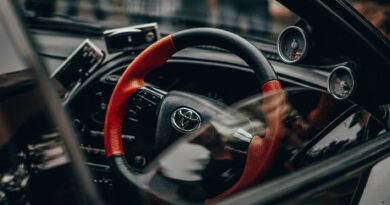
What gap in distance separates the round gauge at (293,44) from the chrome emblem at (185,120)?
12.7 inches

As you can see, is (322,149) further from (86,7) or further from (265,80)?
(86,7)

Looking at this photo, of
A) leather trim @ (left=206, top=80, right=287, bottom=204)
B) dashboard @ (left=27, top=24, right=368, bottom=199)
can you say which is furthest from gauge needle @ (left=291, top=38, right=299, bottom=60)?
dashboard @ (left=27, top=24, right=368, bottom=199)

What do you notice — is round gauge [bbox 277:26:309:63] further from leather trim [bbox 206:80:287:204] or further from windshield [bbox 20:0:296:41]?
windshield [bbox 20:0:296:41]

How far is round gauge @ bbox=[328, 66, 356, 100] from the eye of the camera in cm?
147

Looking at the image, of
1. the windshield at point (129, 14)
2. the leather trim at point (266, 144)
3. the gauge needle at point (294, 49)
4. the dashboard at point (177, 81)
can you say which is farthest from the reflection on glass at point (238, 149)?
the windshield at point (129, 14)

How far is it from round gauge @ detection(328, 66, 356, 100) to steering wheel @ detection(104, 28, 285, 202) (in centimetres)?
15

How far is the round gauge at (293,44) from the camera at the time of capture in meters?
1.46

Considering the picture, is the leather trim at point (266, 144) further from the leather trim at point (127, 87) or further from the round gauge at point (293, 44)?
the leather trim at point (127, 87)

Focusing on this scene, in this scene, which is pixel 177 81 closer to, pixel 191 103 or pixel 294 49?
pixel 191 103

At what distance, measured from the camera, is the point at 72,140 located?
3.57 feet

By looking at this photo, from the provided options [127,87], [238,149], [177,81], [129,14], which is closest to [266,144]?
[238,149]

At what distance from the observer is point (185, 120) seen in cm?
170

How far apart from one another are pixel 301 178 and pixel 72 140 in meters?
0.51

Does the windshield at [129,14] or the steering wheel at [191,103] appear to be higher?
the windshield at [129,14]
